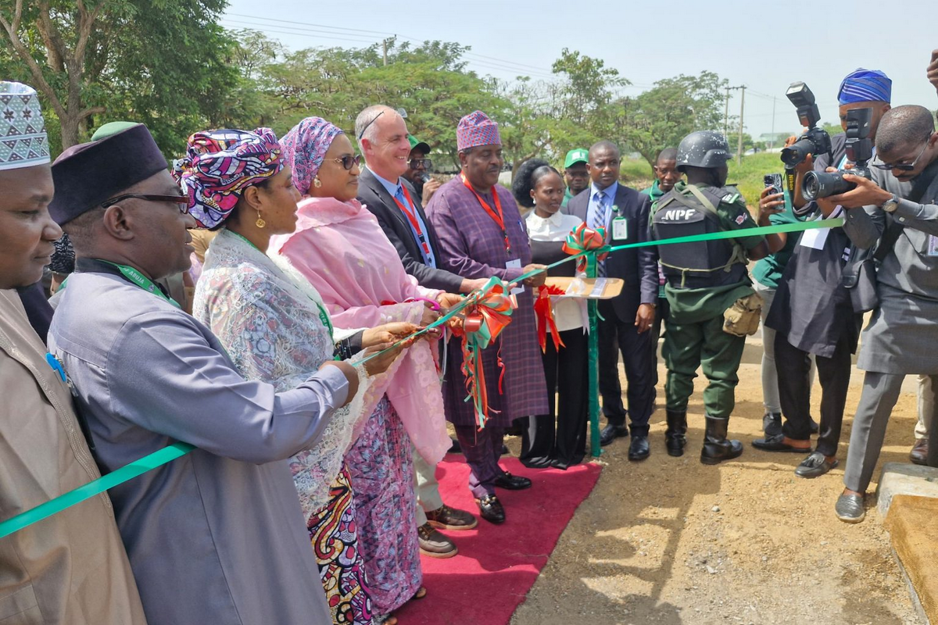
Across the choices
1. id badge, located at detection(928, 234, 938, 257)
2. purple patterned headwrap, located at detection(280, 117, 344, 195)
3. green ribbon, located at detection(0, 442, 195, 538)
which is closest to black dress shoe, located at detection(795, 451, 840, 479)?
id badge, located at detection(928, 234, 938, 257)

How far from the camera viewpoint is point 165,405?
1357 mm

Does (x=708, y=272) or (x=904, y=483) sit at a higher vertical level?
(x=708, y=272)

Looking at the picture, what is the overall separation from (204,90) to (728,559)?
1439 cm

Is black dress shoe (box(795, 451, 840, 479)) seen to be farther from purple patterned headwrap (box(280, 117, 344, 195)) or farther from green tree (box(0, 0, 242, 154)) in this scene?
green tree (box(0, 0, 242, 154))

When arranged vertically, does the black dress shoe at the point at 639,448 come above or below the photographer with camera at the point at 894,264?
below

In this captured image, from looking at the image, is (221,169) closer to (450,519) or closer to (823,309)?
(450,519)

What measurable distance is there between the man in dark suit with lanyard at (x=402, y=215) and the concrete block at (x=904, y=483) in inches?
Answer: 87.5

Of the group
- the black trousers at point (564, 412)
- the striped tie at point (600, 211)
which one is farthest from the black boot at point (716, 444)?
the striped tie at point (600, 211)

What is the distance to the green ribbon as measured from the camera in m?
1.15

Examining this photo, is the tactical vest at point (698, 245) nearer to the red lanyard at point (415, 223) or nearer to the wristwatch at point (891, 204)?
the wristwatch at point (891, 204)

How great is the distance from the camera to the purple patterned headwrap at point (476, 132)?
3.92 metres

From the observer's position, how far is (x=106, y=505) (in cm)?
137

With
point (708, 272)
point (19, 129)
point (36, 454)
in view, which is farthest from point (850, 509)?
point (19, 129)

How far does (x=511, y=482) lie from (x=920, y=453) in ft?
8.34
